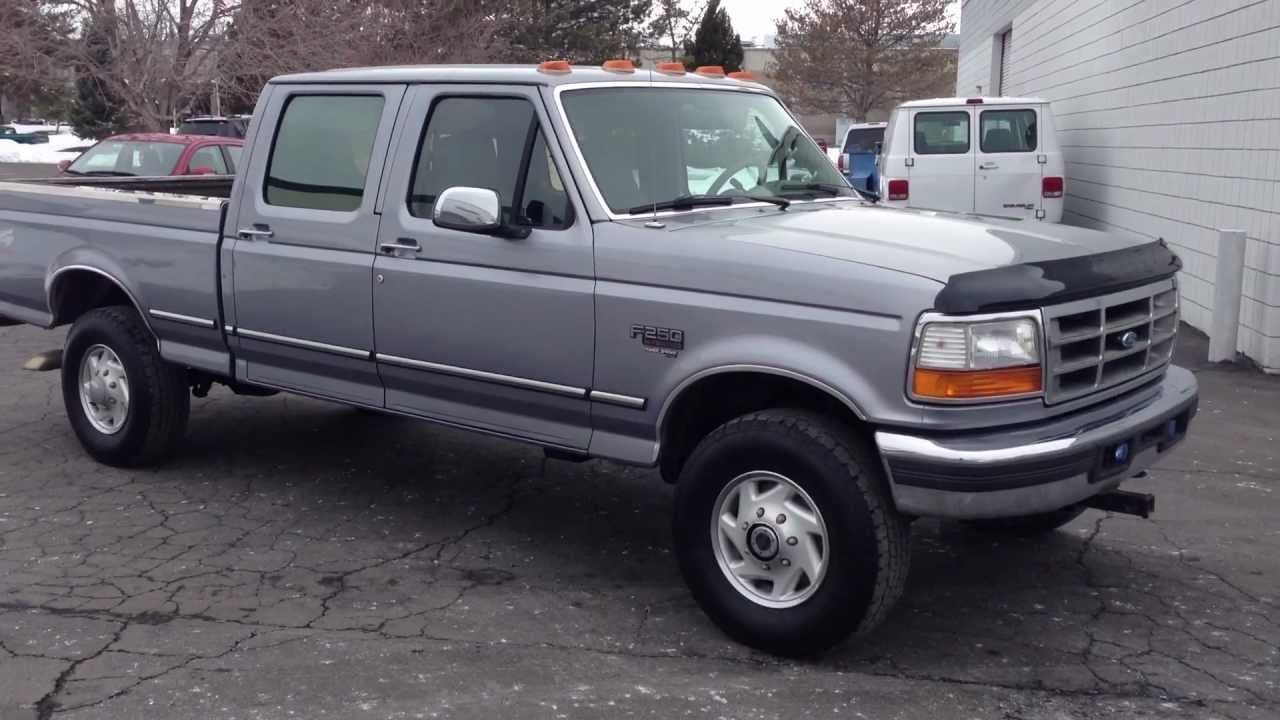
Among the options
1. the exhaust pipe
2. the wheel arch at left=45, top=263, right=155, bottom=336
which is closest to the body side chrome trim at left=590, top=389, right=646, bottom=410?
the exhaust pipe

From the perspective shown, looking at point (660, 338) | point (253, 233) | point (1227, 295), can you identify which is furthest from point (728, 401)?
point (1227, 295)

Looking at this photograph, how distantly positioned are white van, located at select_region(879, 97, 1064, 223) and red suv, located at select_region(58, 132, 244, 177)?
26.6 ft

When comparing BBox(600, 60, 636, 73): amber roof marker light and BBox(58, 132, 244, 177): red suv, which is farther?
BBox(58, 132, 244, 177): red suv

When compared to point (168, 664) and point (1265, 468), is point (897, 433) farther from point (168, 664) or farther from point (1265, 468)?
point (1265, 468)

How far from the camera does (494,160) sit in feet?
17.1

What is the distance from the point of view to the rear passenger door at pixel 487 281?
192 inches

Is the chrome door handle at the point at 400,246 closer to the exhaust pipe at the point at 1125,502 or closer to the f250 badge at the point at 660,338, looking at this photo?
the f250 badge at the point at 660,338

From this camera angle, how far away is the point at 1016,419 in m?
4.07

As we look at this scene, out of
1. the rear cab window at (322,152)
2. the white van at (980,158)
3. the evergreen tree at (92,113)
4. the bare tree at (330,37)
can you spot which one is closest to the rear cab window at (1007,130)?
the white van at (980,158)

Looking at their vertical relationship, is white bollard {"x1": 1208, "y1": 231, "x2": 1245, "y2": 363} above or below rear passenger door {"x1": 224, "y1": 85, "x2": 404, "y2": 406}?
below

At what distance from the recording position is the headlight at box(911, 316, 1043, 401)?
13.1 feet

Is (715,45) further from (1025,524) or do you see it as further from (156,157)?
(1025,524)

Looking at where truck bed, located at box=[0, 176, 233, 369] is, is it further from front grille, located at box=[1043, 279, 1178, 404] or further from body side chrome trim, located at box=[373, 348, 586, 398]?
front grille, located at box=[1043, 279, 1178, 404]

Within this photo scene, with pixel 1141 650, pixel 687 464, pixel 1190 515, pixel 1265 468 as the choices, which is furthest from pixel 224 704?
pixel 1265 468
